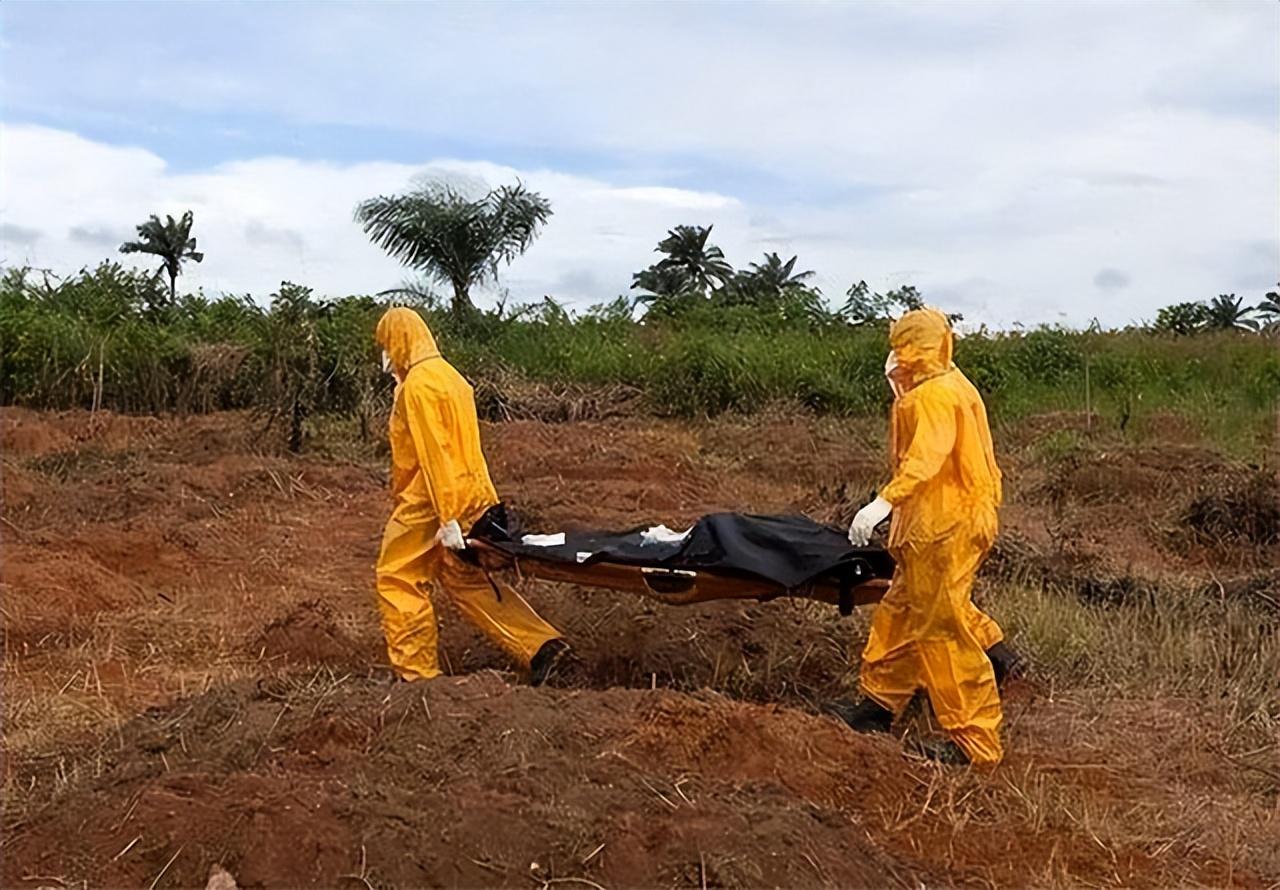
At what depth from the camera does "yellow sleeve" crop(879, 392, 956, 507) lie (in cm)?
521

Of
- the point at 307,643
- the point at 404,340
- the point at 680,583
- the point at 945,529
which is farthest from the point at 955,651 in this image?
the point at 307,643

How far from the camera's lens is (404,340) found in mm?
6379

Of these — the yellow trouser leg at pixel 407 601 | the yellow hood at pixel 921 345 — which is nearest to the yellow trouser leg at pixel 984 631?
the yellow hood at pixel 921 345

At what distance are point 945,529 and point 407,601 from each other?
7.44 feet

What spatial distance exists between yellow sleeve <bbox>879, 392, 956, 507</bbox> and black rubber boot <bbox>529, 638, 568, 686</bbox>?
1.76 metres

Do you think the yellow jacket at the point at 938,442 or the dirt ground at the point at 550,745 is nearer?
the dirt ground at the point at 550,745

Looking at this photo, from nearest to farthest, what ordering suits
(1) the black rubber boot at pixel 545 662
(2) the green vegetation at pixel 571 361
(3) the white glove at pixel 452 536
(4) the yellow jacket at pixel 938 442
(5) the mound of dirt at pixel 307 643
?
(4) the yellow jacket at pixel 938 442 < (3) the white glove at pixel 452 536 < (1) the black rubber boot at pixel 545 662 < (5) the mound of dirt at pixel 307 643 < (2) the green vegetation at pixel 571 361

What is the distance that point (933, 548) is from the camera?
5.42m

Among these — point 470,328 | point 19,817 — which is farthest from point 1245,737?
point 470,328

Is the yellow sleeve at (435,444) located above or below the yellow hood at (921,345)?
below

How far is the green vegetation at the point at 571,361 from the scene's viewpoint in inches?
664

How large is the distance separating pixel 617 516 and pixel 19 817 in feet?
19.5

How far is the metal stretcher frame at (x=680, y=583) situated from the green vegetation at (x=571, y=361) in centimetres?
993

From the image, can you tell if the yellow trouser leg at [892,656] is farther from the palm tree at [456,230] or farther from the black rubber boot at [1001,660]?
the palm tree at [456,230]
